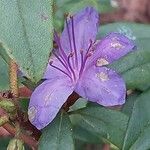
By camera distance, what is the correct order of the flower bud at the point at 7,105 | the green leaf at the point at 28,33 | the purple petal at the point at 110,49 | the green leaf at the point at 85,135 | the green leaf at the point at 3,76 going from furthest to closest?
1. the green leaf at the point at 85,135
2. the green leaf at the point at 3,76
3. the purple petal at the point at 110,49
4. the flower bud at the point at 7,105
5. the green leaf at the point at 28,33

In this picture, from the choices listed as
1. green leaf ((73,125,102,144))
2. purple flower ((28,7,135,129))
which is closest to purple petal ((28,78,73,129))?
purple flower ((28,7,135,129))

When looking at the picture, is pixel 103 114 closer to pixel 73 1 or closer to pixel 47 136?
pixel 47 136

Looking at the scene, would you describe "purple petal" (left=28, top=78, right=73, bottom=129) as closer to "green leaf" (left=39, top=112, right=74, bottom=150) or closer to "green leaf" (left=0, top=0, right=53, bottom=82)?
"green leaf" (left=39, top=112, right=74, bottom=150)

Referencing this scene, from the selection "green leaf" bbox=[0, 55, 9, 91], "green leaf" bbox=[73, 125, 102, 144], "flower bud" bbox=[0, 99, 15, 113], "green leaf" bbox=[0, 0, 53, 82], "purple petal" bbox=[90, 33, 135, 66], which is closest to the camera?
"green leaf" bbox=[0, 0, 53, 82]

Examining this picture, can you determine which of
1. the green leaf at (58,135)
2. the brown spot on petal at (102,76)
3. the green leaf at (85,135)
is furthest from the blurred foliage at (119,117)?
the green leaf at (85,135)

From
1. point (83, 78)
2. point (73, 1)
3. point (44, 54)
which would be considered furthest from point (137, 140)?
point (73, 1)

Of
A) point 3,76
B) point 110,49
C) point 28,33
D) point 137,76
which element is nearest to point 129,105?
point 137,76

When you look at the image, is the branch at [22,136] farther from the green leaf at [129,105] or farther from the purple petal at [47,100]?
the green leaf at [129,105]
